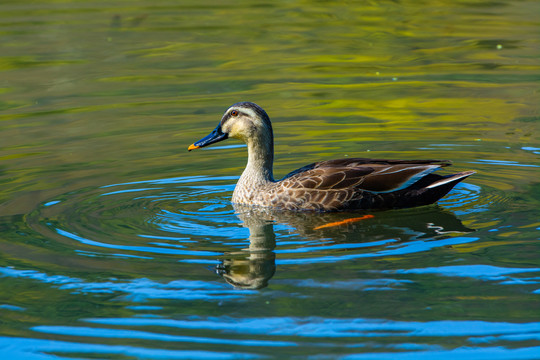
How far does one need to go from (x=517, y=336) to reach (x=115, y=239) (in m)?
3.74

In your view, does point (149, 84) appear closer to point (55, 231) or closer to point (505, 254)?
point (55, 231)

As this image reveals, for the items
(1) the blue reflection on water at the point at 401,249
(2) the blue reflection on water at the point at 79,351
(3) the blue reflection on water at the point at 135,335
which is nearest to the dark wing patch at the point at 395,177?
(1) the blue reflection on water at the point at 401,249

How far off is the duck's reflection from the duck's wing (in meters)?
0.28

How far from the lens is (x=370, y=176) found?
27.6 ft

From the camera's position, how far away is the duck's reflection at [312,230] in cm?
694

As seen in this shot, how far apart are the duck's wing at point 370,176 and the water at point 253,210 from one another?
314 mm

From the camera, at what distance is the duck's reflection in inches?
273

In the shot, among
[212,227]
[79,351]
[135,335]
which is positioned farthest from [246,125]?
[79,351]

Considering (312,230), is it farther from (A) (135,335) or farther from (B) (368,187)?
(A) (135,335)

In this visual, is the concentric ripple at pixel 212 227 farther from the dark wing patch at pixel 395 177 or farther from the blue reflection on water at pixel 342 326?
the blue reflection on water at pixel 342 326

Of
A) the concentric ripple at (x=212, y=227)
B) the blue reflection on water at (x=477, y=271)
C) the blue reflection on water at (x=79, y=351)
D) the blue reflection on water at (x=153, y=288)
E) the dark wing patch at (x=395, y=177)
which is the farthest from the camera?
the dark wing patch at (x=395, y=177)

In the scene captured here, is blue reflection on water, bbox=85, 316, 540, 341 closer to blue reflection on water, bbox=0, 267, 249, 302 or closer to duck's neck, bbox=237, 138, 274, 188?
blue reflection on water, bbox=0, 267, 249, 302

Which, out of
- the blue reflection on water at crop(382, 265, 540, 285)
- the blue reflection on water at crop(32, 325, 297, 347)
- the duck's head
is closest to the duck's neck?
the duck's head

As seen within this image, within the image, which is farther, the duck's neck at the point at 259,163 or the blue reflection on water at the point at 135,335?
the duck's neck at the point at 259,163
